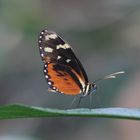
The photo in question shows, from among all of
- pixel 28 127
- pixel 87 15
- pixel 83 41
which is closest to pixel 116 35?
pixel 83 41

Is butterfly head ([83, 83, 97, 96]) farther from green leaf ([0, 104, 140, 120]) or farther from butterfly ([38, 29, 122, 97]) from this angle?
green leaf ([0, 104, 140, 120])

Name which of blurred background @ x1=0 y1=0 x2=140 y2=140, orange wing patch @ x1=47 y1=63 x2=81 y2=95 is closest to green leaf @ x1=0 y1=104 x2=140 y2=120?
orange wing patch @ x1=47 y1=63 x2=81 y2=95

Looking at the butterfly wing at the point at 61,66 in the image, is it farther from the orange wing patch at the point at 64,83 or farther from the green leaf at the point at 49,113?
the green leaf at the point at 49,113

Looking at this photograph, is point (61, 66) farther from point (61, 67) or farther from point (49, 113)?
point (49, 113)

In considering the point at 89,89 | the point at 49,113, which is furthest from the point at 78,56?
the point at 49,113

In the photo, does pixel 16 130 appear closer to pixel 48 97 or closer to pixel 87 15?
pixel 48 97

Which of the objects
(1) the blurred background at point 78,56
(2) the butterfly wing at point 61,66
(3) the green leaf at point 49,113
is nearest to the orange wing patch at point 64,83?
(2) the butterfly wing at point 61,66
